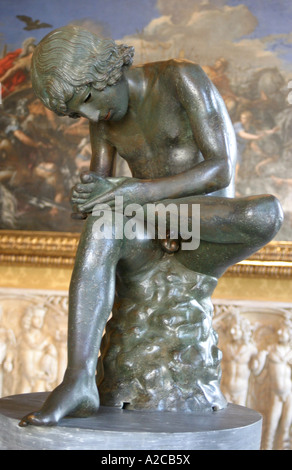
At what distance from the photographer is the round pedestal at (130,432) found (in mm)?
2293

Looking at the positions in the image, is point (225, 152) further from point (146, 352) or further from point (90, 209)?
point (146, 352)

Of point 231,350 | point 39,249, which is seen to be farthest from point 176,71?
point 39,249

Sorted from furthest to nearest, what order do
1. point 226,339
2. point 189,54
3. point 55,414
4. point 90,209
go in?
point 189,54
point 226,339
point 90,209
point 55,414

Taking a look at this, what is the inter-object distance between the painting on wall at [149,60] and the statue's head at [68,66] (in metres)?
3.01

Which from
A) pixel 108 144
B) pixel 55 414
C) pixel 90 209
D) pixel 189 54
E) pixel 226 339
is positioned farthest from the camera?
pixel 189 54

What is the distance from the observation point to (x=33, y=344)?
18.3 feet

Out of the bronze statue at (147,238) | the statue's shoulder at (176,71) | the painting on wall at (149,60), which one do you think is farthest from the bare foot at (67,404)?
the painting on wall at (149,60)

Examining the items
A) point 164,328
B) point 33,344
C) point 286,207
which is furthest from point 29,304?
point 164,328

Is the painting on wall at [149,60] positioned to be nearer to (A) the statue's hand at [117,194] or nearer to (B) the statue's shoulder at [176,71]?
(B) the statue's shoulder at [176,71]

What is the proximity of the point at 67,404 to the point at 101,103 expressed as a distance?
1111 millimetres

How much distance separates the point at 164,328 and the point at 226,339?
2543 mm

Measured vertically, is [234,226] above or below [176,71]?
below

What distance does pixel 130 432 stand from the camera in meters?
2.31

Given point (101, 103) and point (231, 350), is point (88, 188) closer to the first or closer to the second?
point (101, 103)
